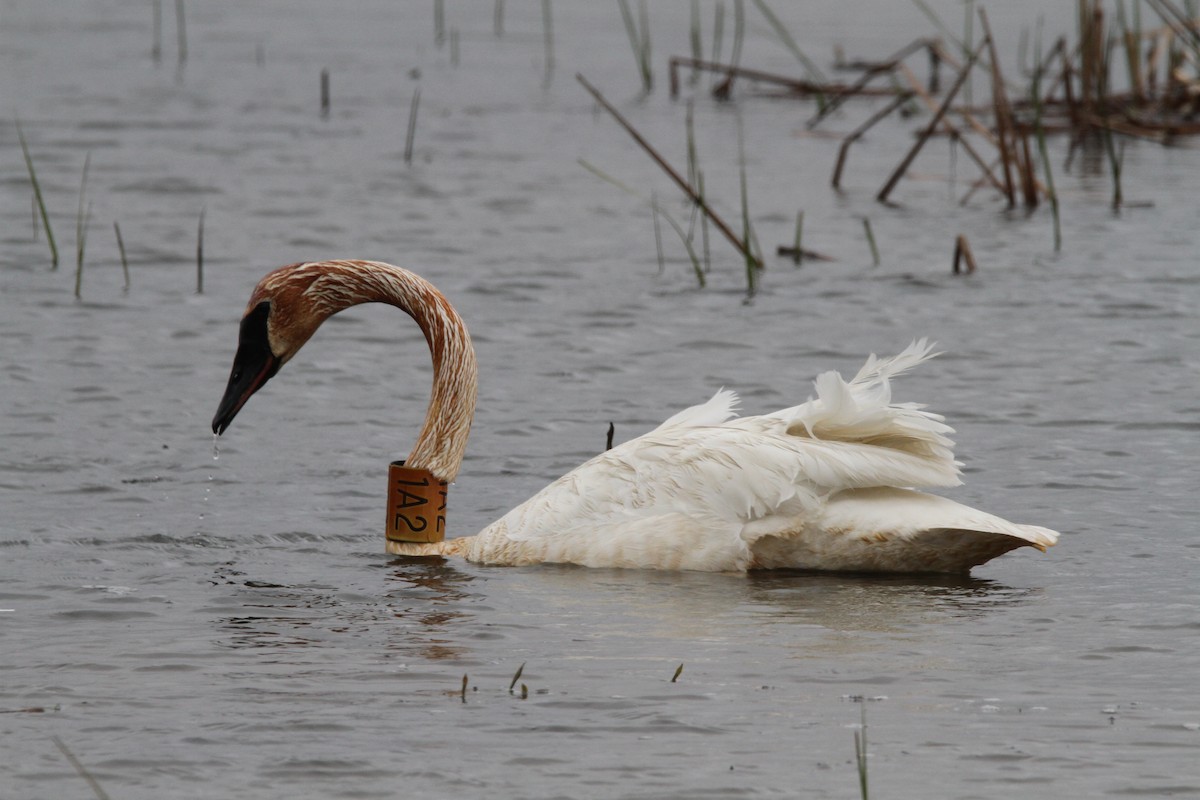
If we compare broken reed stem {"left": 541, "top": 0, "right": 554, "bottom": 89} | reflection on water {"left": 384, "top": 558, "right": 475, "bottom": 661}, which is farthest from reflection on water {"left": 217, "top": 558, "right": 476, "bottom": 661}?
broken reed stem {"left": 541, "top": 0, "right": 554, "bottom": 89}

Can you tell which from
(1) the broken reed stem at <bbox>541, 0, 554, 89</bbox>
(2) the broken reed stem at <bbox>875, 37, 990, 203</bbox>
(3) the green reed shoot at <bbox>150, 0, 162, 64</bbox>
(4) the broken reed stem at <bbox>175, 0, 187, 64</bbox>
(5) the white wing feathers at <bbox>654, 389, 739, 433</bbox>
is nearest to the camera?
(5) the white wing feathers at <bbox>654, 389, 739, 433</bbox>

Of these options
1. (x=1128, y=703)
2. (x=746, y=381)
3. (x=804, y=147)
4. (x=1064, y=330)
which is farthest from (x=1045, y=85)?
(x=1128, y=703)

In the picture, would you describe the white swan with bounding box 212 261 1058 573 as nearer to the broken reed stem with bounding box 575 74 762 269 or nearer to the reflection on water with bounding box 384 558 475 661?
the reflection on water with bounding box 384 558 475 661

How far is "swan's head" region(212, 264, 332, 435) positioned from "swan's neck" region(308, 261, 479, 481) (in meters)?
0.09

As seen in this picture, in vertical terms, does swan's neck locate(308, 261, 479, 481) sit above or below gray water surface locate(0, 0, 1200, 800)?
above

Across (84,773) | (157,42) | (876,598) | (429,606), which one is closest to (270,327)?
(429,606)

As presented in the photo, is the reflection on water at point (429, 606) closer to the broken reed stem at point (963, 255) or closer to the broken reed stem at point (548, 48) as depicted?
the broken reed stem at point (963, 255)

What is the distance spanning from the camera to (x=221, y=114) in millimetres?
20078

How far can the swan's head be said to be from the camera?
8.00 m

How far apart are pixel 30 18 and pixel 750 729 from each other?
77.1ft

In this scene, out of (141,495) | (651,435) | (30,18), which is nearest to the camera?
(651,435)

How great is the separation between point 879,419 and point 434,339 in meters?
2.10

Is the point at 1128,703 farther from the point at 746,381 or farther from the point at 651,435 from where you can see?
the point at 746,381

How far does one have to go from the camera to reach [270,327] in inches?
316
